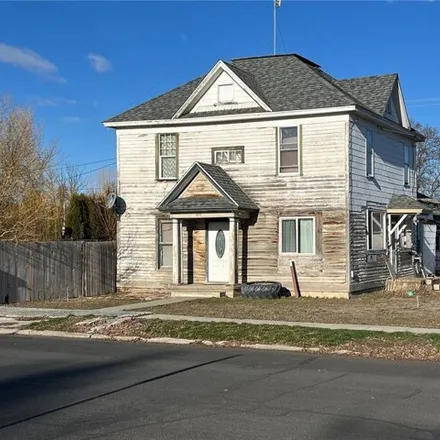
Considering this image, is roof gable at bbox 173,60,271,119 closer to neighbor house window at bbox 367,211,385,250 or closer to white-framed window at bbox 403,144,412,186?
neighbor house window at bbox 367,211,385,250

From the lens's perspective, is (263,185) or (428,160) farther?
(428,160)

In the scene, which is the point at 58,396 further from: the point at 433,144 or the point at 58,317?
the point at 433,144

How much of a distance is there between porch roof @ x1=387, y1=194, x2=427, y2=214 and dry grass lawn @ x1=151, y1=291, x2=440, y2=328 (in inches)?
138

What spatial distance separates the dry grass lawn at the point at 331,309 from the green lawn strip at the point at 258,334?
1760 mm

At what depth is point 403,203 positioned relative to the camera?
2469 centimetres

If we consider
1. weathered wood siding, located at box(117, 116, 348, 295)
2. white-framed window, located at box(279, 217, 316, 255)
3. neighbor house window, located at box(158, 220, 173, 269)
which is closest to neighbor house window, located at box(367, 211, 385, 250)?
weathered wood siding, located at box(117, 116, 348, 295)

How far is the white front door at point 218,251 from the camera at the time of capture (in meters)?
23.1

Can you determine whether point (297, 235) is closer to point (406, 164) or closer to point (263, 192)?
point (263, 192)

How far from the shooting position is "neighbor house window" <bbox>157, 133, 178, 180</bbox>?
23.9 metres

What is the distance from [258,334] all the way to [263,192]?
988 centimetres

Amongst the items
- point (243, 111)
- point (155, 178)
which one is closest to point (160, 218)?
point (155, 178)

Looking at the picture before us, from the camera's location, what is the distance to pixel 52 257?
22.4 metres

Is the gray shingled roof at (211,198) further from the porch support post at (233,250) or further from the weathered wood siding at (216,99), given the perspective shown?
the weathered wood siding at (216,99)

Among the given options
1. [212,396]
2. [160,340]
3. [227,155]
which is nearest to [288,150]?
[227,155]
